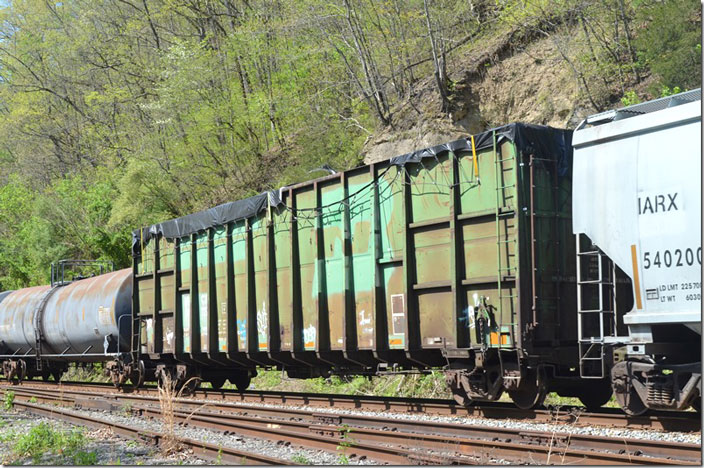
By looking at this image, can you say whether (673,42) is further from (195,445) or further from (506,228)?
(195,445)

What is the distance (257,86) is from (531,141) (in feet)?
98.7

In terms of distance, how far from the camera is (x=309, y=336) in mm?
13438

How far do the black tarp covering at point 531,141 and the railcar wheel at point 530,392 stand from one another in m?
2.91

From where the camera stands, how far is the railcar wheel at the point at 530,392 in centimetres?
1013

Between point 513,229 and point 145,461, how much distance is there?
5.59 m

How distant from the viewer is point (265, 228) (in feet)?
47.6

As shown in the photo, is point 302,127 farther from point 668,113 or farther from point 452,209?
point 668,113

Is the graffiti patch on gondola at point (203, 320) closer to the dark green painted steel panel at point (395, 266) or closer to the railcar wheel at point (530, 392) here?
the dark green painted steel panel at point (395, 266)

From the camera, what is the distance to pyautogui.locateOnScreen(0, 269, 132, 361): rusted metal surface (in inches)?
752

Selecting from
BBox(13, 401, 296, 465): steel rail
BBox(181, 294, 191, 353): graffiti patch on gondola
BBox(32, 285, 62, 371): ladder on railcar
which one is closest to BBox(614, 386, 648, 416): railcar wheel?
BBox(13, 401, 296, 465): steel rail

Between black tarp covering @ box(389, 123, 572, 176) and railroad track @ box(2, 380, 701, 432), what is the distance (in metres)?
3.38

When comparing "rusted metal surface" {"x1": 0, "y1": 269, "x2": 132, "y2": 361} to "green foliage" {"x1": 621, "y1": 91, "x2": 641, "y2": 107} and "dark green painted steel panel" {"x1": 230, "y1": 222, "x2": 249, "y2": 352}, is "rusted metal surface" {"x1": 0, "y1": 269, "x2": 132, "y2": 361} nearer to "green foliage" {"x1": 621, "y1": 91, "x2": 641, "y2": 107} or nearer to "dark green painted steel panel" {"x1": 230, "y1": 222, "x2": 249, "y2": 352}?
"dark green painted steel panel" {"x1": 230, "y1": 222, "x2": 249, "y2": 352}

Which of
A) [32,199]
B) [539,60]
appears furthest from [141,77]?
[539,60]

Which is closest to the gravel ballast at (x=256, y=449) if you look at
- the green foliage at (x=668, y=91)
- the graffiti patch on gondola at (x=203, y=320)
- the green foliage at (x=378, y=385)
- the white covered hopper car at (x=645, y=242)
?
the white covered hopper car at (x=645, y=242)
